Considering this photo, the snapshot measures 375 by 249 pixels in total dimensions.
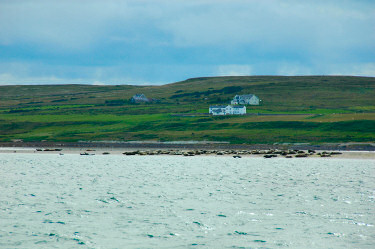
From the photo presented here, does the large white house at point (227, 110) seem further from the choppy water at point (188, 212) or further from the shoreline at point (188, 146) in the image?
the choppy water at point (188, 212)

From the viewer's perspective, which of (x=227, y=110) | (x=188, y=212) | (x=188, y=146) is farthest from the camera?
(x=227, y=110)

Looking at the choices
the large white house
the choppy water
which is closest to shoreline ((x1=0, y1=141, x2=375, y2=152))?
the choppy water

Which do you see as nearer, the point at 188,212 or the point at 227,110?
the point at 188,212

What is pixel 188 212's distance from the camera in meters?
30.8

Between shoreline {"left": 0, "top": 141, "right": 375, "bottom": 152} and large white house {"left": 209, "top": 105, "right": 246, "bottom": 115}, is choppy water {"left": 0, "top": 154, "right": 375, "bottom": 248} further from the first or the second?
large white house {"left": 209, "top": 105, "right": 246, "bottom": 115}

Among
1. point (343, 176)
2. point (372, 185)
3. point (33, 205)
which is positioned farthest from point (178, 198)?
point (343, 176)

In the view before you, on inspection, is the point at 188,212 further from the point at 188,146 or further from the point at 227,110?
the point at 227,110

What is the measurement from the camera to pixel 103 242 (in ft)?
74.7

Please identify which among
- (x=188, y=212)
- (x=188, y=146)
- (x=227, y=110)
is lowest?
(x=188, y=212)

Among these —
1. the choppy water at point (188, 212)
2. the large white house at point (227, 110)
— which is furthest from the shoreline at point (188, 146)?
the large white house at point (227, 110)

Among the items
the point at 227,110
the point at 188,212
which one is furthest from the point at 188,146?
the point at 188,212

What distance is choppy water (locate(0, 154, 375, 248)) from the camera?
2323 cm

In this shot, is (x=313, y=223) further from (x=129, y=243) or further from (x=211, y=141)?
(x=211, y=141)

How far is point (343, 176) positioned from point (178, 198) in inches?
981
